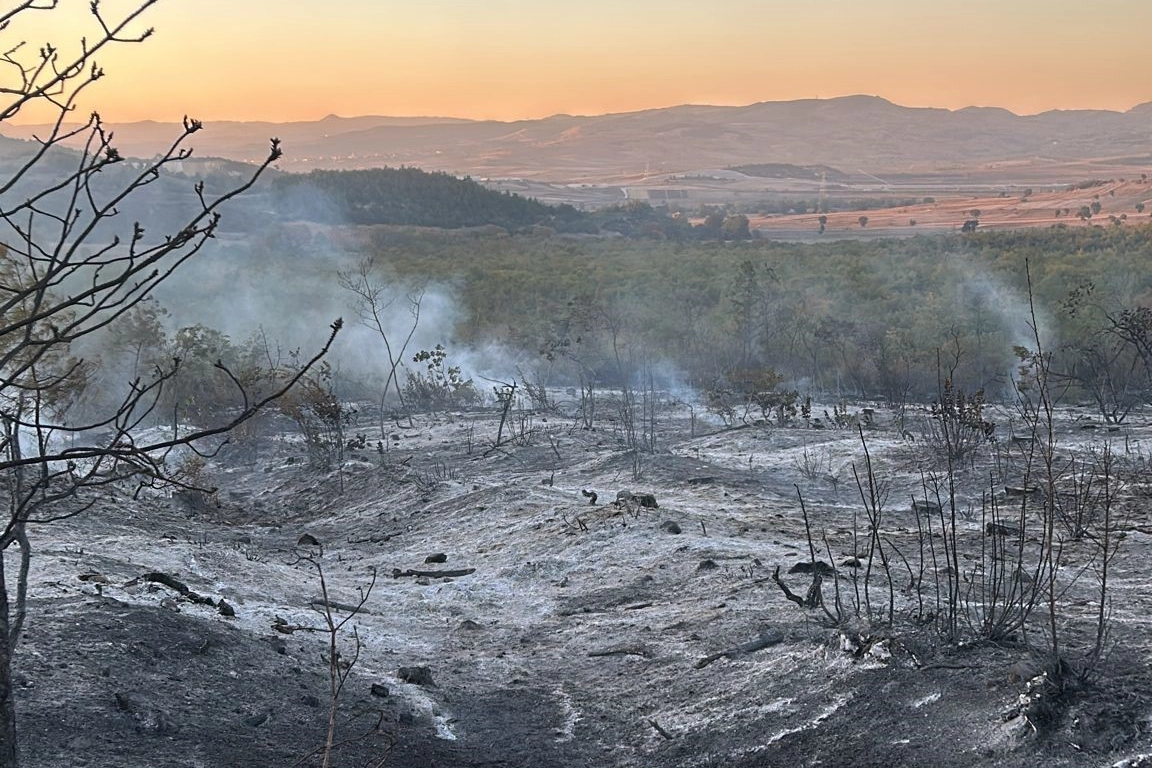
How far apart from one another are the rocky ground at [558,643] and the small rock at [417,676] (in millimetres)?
16

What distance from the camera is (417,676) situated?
538 centimetres

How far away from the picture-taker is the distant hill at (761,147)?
154 metres

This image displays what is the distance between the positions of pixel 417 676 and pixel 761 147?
17381cm

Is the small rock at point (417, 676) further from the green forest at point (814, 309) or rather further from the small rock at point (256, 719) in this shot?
the green forest at point (814, 309)

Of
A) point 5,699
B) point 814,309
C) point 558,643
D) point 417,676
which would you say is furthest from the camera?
point 814,309

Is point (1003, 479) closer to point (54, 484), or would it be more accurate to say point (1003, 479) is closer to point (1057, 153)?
point (54, 484)

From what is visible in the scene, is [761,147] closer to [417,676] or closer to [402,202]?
[402,202]

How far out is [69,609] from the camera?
17.6 feet

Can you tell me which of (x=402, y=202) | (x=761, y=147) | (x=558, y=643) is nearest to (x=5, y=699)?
(x=558, y=643)

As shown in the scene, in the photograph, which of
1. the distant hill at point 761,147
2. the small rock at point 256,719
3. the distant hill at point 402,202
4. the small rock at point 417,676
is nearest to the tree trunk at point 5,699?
the small rock at point 256,719

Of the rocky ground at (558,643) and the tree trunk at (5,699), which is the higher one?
the tree trunk at (5,699)

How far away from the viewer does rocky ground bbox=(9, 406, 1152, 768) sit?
415cm

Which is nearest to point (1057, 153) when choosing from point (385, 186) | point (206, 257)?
point (385, 186)

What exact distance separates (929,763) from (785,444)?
8232 mm
